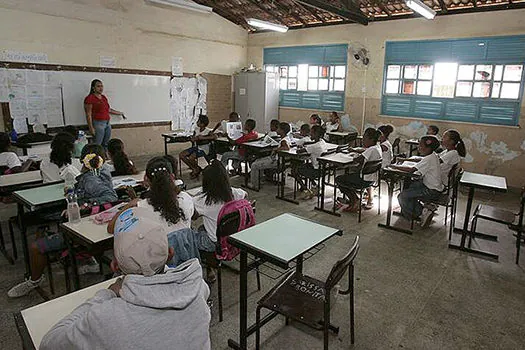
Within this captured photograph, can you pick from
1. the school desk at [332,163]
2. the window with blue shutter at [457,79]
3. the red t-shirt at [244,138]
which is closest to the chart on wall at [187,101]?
the red t-shirt at [244,138]

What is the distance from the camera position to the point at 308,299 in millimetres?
2119

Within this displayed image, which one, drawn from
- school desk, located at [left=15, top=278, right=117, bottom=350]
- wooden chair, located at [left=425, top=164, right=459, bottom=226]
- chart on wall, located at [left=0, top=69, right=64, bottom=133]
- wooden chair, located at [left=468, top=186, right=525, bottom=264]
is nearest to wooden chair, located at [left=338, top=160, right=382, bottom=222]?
wooden chair, located at [left=425, top=164, right=459, bottom=226]

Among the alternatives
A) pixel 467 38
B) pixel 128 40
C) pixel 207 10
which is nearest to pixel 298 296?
pixel 467 38

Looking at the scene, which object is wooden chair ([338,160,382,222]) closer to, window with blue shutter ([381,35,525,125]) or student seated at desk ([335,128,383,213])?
student seated at desk ([335,128,383,213])

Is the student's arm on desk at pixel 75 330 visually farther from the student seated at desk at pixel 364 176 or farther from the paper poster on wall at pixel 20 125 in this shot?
the paper poster on wall at pixel 20 125

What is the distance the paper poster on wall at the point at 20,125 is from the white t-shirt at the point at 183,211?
5.23m

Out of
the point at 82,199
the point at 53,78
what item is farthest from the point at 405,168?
the point at 53,78

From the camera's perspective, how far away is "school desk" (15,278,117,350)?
1.30 metres

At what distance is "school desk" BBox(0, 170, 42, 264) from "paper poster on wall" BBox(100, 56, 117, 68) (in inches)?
165

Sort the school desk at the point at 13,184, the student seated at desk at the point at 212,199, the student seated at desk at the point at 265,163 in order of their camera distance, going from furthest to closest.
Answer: the student seated at desk at the point at 265,163
the school desk at the point at 13,184
the student seated at desk at the point at 212,199

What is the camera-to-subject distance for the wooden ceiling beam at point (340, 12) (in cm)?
614

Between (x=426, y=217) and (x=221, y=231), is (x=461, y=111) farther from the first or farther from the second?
(x=221, y=231)

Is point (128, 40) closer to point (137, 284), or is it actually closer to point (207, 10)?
point (207, 10)

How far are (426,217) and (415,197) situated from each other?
532 millimetres
